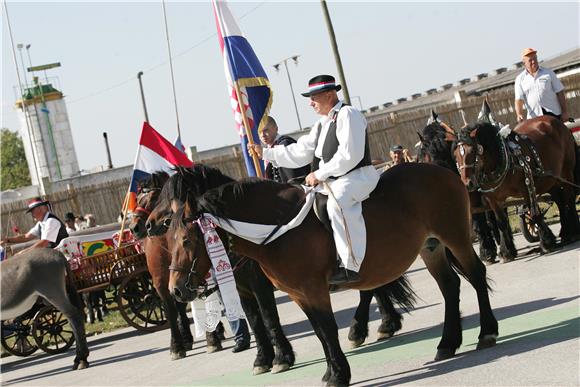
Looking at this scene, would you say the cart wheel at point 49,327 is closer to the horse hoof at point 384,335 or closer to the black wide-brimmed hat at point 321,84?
the horse hoof at point 384,335

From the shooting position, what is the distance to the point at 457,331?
823 centimetres

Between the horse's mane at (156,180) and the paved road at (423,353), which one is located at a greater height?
Answer: the horse's mane at (156,180)

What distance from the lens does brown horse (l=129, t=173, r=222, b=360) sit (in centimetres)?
1194

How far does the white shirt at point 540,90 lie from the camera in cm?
1419

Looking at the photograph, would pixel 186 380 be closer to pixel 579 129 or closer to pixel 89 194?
pixel 579 129

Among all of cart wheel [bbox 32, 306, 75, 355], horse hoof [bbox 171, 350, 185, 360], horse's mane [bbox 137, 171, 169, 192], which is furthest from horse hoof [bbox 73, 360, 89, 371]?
horse's mane [bbox 137, 171, 169, 192]

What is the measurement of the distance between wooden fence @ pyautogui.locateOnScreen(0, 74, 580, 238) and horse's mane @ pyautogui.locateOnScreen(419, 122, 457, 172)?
47.3 feet

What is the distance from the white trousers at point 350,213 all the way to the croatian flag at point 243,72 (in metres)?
3.40

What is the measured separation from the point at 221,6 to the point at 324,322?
5.17m

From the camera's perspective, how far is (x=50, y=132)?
5812 cm

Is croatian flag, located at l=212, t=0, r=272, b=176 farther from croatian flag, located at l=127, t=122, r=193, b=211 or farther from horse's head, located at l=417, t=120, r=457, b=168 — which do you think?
horse's head, located at l=417, t=120, r=457, b=168

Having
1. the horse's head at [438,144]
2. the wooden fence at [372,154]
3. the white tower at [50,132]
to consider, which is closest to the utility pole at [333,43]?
the wooden fence at [372,154]

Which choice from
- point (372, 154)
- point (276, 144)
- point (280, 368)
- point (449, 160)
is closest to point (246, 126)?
point (276, 144)

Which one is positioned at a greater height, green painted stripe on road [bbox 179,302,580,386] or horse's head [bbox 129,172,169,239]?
horse's head [bbox 129,172,169,239]
